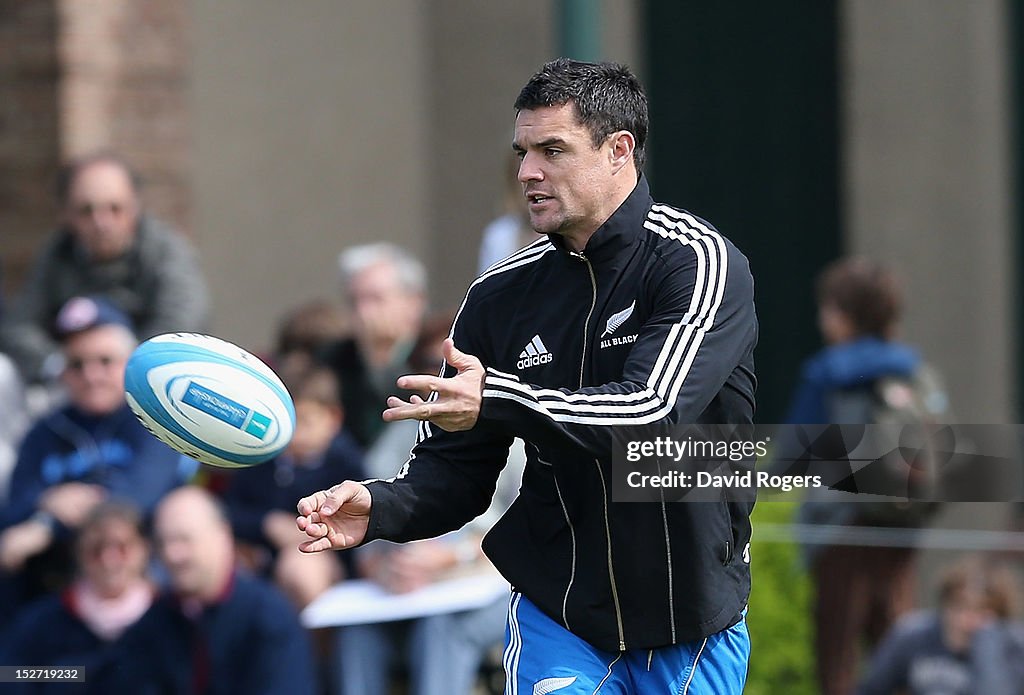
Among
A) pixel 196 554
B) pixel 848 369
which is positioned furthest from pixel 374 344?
pixel 848 369

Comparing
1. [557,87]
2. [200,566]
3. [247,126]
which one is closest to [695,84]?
[247,126]

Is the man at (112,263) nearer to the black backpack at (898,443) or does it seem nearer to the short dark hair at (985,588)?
the black backpack at (898,443)

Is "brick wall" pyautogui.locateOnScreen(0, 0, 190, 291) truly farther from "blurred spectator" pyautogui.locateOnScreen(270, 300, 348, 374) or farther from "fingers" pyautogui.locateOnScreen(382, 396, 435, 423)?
"fingers" pyautogui.locateOnScreen(382, 396, 435, 423)

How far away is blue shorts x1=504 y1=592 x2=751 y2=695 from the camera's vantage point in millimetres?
4715

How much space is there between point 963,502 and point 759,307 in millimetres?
3369

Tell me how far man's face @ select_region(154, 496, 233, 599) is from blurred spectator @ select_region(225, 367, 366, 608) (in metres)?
0.54

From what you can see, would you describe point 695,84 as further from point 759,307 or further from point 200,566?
point 200,566

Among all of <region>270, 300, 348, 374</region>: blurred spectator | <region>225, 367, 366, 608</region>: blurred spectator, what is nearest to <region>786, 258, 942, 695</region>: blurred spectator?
<region>225, 367, 366, 608</region>: blurred spectator

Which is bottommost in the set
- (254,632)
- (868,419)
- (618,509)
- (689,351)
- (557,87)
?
(254,632)

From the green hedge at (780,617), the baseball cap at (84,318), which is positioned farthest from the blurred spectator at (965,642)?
the baseball cap at (84,318)

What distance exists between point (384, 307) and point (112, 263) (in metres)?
1.29

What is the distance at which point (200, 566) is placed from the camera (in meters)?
7.48

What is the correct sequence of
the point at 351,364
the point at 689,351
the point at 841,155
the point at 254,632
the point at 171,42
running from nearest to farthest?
the point at 689,351 < the point at 254,632 < the point at 351,364 < the point at 171,42 < the point at 841,155

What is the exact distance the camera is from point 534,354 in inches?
189
